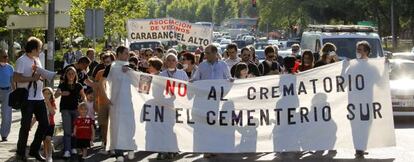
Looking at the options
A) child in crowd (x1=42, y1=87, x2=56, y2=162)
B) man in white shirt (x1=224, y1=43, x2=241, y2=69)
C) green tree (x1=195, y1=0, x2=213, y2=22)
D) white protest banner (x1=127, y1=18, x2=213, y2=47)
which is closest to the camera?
child in crowd (x1=42, y1=87, x2=56, y2=162)

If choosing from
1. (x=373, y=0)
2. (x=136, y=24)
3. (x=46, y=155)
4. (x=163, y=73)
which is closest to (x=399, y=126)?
(x=163, y=73)

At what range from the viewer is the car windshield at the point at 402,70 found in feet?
66.3

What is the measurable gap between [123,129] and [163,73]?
4.06ft

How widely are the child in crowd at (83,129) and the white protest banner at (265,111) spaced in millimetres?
377

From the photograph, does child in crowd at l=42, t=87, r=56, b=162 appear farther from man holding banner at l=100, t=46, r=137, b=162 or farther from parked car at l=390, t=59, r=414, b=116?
parked car at l=390, t=59, r=414, b=116

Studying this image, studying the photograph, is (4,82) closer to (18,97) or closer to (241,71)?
(18,97)

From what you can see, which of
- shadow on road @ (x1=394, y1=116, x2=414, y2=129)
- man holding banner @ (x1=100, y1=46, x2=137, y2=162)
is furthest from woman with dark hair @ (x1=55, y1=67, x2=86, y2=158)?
shadow on road @ (x1=394, y1=116, x2=414, y2=129)

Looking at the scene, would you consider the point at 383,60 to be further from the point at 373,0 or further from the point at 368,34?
the point at 373,0

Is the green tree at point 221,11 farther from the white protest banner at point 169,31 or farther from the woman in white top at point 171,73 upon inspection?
the woman in white top at point 171,73

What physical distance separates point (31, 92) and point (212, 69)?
2.65 m

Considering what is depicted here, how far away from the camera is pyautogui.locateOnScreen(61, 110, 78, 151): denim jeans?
1256cm

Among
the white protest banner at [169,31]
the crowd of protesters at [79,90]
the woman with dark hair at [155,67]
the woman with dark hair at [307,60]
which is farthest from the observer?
the white protest banner at [169,31]

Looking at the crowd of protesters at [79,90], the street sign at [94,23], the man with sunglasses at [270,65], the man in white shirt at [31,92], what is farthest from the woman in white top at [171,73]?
the street sign at [94,23]

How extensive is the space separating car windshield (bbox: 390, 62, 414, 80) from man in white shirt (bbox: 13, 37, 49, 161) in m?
10.4
